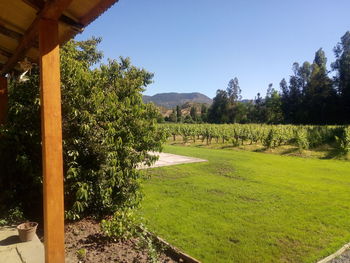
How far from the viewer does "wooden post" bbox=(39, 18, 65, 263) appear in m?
2.30

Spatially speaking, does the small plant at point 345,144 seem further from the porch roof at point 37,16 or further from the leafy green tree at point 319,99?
the leafy green tree at point 319,99

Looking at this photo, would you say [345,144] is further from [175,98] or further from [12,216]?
[175,98]

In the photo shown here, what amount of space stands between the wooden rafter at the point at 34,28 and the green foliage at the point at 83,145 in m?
0.47

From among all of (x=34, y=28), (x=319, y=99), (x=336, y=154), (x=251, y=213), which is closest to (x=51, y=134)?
(x=34, y=28)

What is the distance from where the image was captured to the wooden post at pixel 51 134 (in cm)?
230

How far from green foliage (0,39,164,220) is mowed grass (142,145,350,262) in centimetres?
123

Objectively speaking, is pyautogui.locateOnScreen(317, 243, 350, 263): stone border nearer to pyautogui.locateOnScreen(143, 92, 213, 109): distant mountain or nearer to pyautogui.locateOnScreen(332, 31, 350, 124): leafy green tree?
pyautogui.locateOnScreen(332, 31, 350, 124): leafy green tree

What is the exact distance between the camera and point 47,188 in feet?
7.70

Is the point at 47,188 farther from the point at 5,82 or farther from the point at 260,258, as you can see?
the point at 5,82

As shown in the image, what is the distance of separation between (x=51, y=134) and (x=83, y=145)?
212 centimetres

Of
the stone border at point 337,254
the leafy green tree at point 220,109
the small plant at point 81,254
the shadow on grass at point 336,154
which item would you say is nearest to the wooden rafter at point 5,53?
the small plant at point 81,254

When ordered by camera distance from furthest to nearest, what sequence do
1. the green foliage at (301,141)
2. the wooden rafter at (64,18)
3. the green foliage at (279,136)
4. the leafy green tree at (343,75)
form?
the leafy green tree at (343,75)
the green foliage at (279,136)
the green foliage at (301,141)
the wooden rafter at (64,18)

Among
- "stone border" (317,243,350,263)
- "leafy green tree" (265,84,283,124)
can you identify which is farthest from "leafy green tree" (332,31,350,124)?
"stone border" (317,243,350,263)

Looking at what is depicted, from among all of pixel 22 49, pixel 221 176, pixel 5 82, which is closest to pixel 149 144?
pixel 22 49
